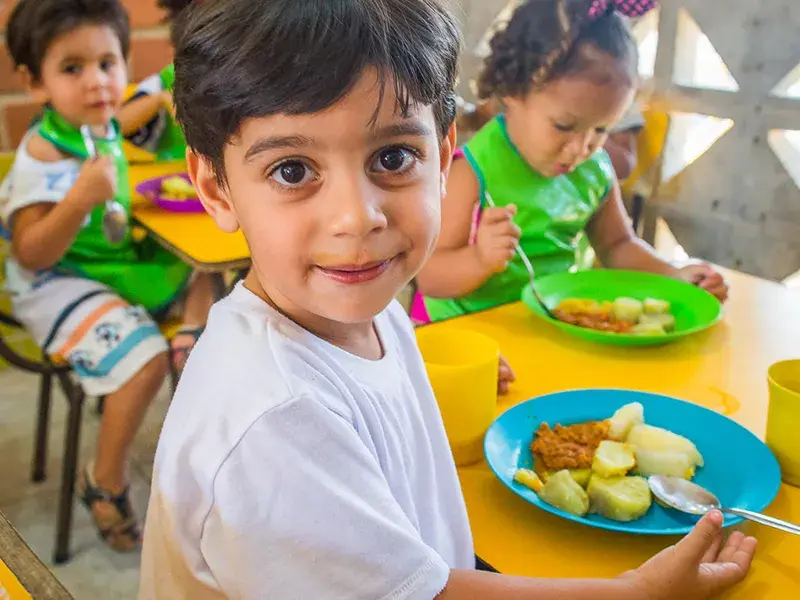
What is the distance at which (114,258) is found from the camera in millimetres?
1822

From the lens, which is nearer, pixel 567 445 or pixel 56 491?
pixel 567 445

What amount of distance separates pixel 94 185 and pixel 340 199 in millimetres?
1153

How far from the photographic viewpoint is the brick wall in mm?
2371

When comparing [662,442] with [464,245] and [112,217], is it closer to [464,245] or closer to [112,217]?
[464,245]

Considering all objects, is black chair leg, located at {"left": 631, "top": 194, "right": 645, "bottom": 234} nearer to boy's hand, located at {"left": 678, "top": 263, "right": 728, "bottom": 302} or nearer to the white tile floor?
boy's hand, located at {"left": 678, "top": 263, "right": 728, "bottom": 302}

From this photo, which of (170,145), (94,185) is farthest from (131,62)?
(94,185)

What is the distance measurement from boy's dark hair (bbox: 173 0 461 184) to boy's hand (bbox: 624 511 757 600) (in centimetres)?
42

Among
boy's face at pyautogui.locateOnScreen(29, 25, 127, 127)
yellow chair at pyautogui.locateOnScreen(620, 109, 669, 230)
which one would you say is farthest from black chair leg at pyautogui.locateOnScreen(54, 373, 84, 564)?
yellow chair at pyautogui.locateOnScreen(620, 109, 669, 230)

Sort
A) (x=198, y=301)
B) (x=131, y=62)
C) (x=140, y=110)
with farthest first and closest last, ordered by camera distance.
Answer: (x=131, y=62)
(x=140, y=110)
(x=198, y=301)

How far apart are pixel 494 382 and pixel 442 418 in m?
0.07

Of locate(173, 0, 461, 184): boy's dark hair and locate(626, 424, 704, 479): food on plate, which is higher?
locate(173, 0, 461, 184): boy's dark hair

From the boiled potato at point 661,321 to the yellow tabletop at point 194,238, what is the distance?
0.68 m

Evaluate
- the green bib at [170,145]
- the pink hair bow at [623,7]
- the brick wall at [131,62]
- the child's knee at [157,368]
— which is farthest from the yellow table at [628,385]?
the brick wall at [131,62]

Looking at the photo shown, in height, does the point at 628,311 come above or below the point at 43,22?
below
